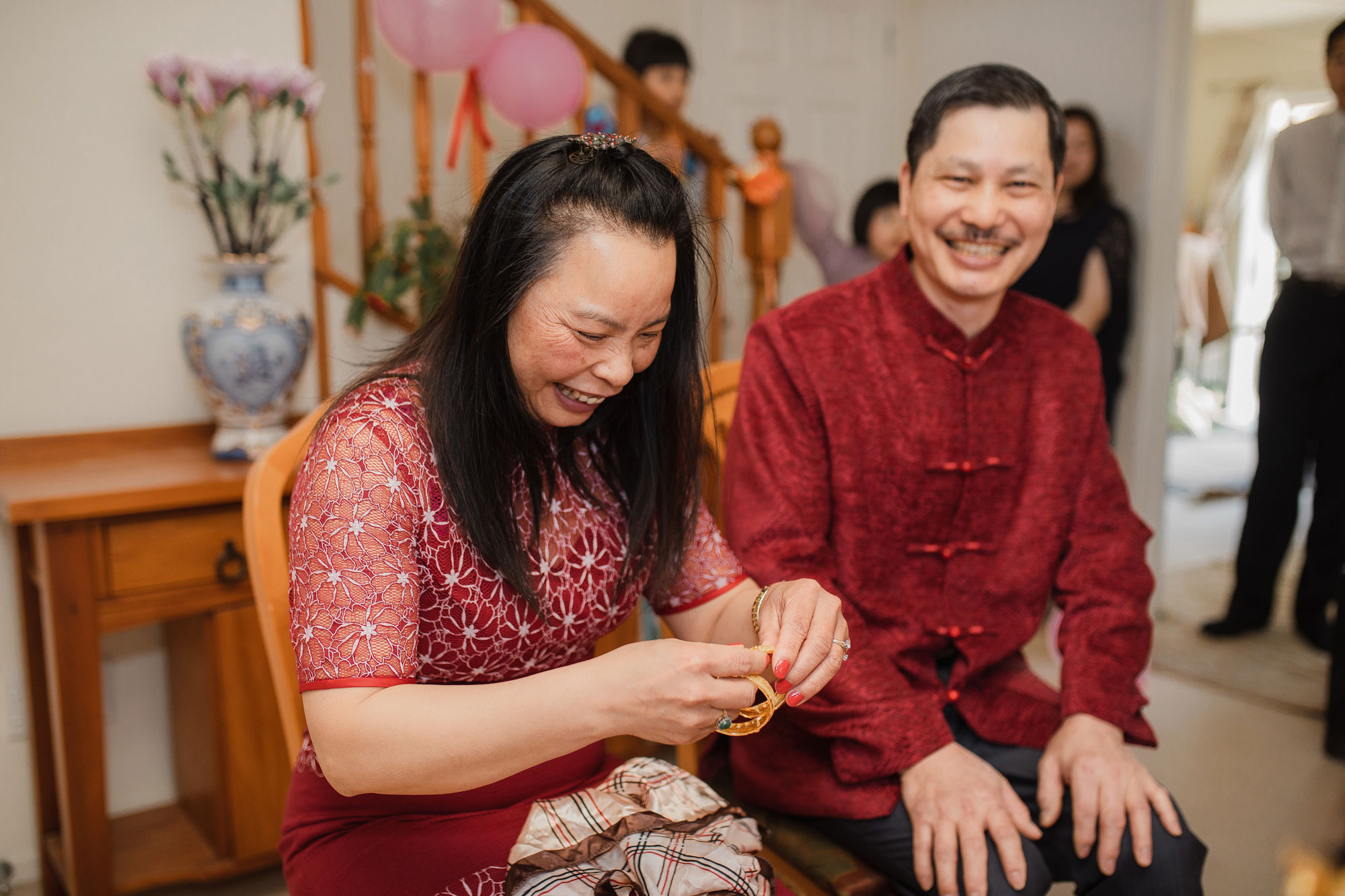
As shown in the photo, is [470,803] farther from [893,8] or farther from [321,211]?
[893,8]

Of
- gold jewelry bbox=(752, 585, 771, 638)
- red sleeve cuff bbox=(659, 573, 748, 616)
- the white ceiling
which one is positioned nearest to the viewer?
gold jewelry bbox=(752, 585, 771, 638)

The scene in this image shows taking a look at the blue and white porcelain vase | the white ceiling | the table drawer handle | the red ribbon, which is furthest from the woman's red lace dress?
the white ceiling

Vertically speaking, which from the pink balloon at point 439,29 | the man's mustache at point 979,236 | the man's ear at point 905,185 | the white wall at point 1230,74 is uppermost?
the white wall at point 1230,74

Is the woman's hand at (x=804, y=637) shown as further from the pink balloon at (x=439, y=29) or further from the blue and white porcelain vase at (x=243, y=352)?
the pink balloon at (x=439, y=29)

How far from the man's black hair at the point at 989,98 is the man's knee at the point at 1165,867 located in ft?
2.76

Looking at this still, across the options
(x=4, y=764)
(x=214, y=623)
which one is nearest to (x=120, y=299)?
(x=214, y=623)

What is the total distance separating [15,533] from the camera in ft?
6.32

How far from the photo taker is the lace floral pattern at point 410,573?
2.95 feet

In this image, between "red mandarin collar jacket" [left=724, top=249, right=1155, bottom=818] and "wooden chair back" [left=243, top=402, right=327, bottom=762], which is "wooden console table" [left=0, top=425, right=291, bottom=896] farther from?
"red mandarin collar jacket" [left=724, top=249, right=1155, bottom=818]

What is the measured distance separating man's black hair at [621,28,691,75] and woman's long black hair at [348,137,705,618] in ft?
10.5

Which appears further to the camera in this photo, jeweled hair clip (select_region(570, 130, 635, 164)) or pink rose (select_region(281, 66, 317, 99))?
pink rose (select_region(281, 66, 317, 99))

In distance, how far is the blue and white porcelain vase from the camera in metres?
1.95

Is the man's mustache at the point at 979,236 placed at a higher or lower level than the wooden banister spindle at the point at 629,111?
lower

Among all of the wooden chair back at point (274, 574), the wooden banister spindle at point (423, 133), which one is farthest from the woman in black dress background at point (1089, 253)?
the wooden chair back at point (274, 574)
